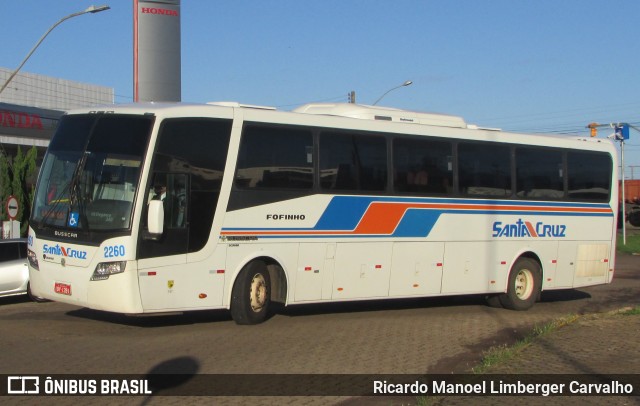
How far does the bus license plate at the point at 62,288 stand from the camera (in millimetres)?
11445

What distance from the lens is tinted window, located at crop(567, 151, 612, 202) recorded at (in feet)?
56.4

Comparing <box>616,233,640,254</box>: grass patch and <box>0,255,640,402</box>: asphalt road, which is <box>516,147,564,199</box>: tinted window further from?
<box>616,233,640,254</box>: grass patch

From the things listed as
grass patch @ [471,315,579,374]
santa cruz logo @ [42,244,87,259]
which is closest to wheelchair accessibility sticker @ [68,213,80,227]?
santa cruz logo @ [42,244,87,259]

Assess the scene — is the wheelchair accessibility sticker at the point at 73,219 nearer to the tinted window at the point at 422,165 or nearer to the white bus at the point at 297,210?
the white bus at the point at 297,210

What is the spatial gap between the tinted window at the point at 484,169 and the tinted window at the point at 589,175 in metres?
1.93

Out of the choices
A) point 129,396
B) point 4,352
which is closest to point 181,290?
point 4,352

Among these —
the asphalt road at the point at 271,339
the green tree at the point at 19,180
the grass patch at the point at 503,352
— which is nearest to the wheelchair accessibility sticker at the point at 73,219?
the asphalt road at the point at 271,339

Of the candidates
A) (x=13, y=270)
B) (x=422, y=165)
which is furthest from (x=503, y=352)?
(x=13, y=270)

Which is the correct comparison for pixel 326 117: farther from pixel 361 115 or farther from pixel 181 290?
pixel 181 290

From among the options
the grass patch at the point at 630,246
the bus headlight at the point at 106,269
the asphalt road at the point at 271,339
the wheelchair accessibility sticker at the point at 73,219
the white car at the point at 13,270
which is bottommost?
the grass patch at the point at 630,246

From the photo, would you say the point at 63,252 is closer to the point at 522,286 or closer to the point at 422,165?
the point at 422,165

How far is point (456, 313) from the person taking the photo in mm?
15328

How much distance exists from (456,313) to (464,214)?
190 centimetres

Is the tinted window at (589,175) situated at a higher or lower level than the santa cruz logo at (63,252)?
higher
